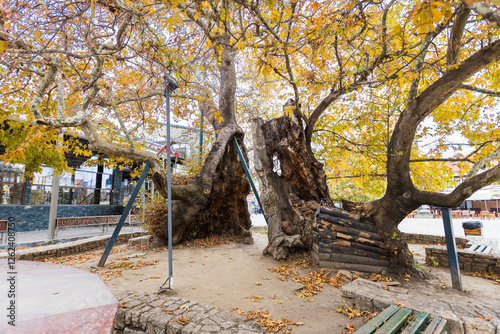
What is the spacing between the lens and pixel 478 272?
6.02 meters

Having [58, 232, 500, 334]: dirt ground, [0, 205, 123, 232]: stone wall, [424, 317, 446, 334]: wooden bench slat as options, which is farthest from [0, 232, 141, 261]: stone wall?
[424, 317, 446, 334]: wooden bench slat

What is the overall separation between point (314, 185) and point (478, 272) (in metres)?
4.28

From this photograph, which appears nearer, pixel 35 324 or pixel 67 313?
pixel 35 324

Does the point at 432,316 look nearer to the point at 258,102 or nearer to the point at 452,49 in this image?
the point at 452,49

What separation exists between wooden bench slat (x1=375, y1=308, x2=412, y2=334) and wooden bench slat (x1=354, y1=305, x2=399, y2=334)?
51 millimetres

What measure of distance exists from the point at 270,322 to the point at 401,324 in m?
1.44

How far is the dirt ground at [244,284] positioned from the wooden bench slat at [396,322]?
54 cm

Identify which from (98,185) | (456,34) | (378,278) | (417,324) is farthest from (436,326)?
(98,185)

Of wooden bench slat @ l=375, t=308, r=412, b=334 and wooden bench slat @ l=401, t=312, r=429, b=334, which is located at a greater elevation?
wooden bench slat @ l=375, t=308, r=412, b=334

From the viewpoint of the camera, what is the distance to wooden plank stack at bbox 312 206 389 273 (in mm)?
5270

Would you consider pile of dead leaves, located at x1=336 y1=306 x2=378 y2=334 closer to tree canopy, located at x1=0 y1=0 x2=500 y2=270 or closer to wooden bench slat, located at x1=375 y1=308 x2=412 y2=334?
wooden bench slat, located at x1=375 y1=308 x2=412 y2=334

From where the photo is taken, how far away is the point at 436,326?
102 inches

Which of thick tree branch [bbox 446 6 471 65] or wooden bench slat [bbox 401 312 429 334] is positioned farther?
thick tree branch [bbox 446 6 471 65]

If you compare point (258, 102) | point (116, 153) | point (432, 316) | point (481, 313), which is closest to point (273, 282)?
point (432, 316)
